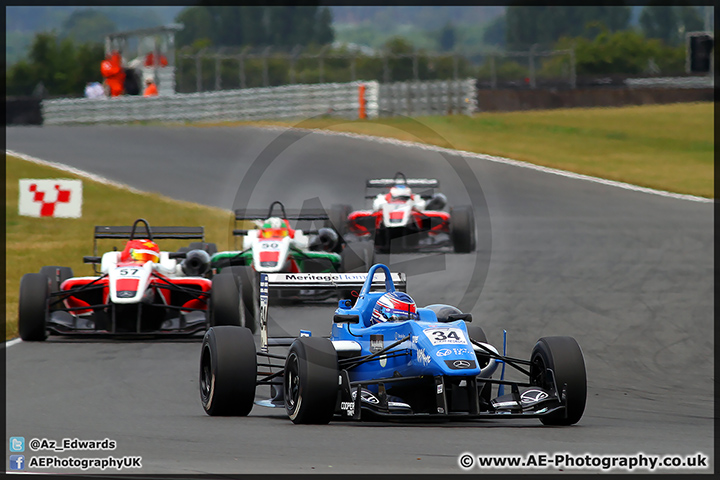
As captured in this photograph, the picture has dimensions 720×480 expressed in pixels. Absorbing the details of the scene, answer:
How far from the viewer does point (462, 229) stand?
63.6 ft

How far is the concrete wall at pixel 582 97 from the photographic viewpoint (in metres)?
44.3

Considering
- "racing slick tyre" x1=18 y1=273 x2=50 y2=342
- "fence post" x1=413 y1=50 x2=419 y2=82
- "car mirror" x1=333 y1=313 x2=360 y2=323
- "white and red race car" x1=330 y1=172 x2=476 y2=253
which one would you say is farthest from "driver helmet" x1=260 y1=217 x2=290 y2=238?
"fence post" x1=413 y1=50 x2=419 y2=82

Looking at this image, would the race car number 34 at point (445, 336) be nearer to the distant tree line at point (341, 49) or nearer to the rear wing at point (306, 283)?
the rear wing at point (306, 283)

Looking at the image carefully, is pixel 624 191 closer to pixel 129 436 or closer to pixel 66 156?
pixel 66 156

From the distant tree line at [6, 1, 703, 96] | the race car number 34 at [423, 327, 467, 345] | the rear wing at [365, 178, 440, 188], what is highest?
the distant tree line at [6, 1, 703, 96]

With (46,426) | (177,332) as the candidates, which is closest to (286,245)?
(177,332)

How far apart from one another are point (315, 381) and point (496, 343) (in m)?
5.16

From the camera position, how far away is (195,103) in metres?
40.8

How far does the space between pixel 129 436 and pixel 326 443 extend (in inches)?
57.0

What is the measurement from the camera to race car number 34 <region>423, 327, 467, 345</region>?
8.15 meters

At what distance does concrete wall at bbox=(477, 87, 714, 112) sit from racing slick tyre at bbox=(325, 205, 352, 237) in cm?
2415

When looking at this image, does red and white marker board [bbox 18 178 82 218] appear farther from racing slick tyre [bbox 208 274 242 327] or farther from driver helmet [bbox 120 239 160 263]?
racing slick tyre [bbox 208 274 242 327]

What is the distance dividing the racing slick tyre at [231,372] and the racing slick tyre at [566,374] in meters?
2.13

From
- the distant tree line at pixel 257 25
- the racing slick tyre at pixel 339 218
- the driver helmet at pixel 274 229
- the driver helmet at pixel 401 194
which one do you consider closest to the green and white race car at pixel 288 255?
the driver helmet at pixel 274 229
